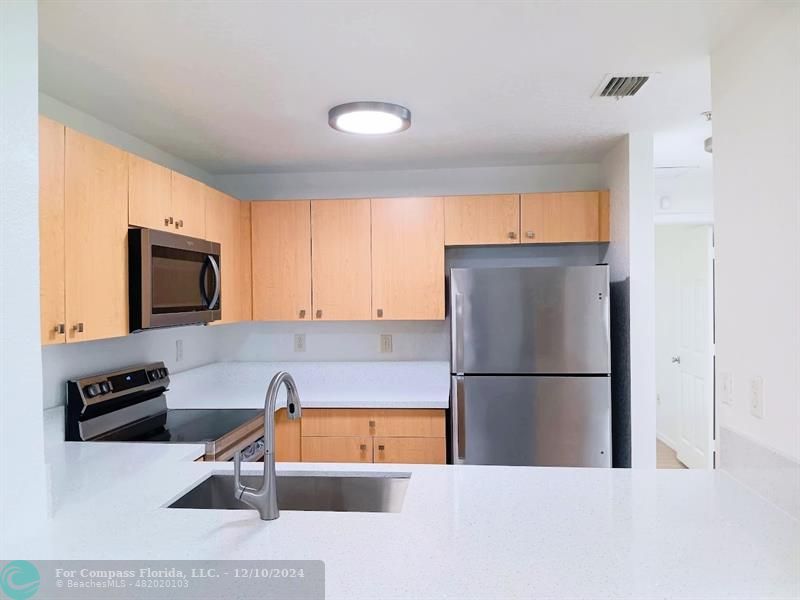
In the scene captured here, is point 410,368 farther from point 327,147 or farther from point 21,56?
point 21,56

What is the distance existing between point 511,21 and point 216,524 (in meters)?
1.61

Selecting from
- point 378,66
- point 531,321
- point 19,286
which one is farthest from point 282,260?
point 19,286

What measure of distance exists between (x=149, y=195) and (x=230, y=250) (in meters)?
0.89

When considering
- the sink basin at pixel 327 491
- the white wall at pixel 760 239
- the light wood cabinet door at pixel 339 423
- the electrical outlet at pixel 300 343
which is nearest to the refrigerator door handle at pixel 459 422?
the light wood cabinet door at pixel 339 423

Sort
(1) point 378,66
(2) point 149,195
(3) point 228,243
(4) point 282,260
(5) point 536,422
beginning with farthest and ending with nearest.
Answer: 1. (4) point 282,260
2. (3) point 228,243
3. (5) point 536,422
4. (2) point 149,195
5. (1) point 378,66

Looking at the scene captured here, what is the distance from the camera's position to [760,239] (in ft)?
4.97

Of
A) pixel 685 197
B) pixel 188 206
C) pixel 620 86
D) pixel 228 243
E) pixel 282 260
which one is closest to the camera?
pixel 620 86

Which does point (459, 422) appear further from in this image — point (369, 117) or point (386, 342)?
point (369, 117)

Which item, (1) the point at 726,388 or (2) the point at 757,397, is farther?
(1) the point at 726,388

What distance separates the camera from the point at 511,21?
5.35 ft

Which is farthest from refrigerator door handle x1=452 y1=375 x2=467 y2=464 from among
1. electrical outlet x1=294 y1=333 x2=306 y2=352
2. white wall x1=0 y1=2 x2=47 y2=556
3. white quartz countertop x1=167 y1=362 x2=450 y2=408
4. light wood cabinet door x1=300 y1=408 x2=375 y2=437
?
white wall x1=0 y1=2 x2=47 y2=556

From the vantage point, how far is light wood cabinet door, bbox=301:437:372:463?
3049 millimetres

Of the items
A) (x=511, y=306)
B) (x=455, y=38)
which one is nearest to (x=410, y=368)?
(x=511, y=306)

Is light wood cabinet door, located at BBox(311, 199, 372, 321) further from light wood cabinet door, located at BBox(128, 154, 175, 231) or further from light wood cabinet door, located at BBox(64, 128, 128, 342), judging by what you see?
light wood cabinet door, located at BBox(64, 128, 128, 342)
